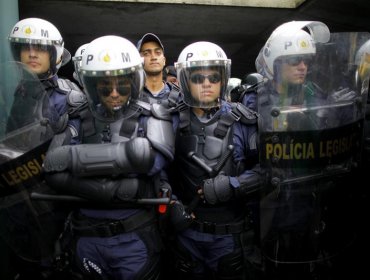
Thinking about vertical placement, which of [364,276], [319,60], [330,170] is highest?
[319,60]

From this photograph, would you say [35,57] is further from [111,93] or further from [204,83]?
[204,83]

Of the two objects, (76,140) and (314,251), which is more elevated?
(76,140)

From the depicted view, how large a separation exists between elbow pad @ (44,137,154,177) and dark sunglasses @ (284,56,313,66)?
98 centimetres

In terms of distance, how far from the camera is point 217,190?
7.97ft

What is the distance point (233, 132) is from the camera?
265cm

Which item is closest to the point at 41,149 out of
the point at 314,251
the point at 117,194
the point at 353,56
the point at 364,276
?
the point at 117,194

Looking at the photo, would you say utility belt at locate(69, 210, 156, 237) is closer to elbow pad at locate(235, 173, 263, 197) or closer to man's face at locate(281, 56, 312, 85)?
elbow pad at locate(235, 173, 263, 197)

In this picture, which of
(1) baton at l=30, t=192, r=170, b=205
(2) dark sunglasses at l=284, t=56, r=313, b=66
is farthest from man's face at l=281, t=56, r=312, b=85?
(1) baton at l=30, t=192, r=170, b=205

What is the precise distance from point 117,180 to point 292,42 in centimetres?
161

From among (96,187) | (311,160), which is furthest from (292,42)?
(96,187)

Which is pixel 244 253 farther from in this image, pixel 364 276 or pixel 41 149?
pixel 41 149

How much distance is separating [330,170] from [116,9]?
19.1ft

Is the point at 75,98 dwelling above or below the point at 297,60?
below

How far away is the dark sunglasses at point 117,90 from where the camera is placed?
234cm
